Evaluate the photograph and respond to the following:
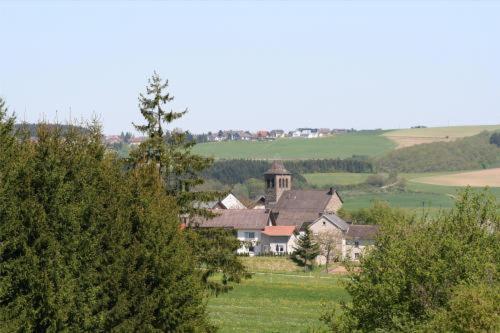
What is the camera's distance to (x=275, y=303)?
64.5 meters

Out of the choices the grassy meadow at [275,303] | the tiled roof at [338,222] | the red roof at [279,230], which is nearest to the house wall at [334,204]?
the red roof at [279,230]

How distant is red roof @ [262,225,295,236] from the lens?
127188 millimetres

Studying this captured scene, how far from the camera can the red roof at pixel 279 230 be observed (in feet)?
417

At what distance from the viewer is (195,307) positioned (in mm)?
33781

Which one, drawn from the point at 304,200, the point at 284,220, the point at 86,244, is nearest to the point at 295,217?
the point at 284,220

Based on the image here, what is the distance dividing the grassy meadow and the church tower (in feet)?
226

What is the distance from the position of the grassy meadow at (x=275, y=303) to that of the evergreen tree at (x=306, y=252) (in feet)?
37.0

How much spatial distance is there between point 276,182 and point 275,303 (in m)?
96.6

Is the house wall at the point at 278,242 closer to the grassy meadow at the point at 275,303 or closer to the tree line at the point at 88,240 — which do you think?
the grassy meadow at the point at 275,303

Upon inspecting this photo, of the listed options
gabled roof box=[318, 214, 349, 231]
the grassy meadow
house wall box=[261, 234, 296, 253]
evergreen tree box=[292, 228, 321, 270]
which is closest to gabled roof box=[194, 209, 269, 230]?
house wall box=[261, 234, 296, 253]

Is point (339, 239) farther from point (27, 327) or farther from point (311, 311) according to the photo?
point (27, 327)

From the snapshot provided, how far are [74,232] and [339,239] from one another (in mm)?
89971

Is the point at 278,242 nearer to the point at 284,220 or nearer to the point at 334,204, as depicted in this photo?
the point at 284,220

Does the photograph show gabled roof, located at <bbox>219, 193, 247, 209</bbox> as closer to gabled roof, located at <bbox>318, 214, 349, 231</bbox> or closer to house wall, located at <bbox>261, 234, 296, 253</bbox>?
house wall, located at <bbox>261, 234, 296, 253</bbox>
